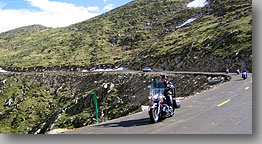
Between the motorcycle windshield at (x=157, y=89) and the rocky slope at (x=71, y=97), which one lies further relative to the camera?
the rocky slope at (x=71, y=97)

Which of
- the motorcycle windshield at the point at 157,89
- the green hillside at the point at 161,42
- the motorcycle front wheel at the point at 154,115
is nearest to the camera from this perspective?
the motorcycle front wheel at the point at 154,115

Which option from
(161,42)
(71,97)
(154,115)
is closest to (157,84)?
(154,115)

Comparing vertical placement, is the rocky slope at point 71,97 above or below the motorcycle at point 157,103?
below

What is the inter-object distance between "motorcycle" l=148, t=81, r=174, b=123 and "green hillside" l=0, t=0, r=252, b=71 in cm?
3363

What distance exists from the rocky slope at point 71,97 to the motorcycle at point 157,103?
13.0 meters

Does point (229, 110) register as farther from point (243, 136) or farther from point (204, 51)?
point (204, 51)

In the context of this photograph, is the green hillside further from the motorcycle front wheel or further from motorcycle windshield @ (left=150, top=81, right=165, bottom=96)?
the motorcycle front wheel

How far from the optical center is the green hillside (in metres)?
44.9

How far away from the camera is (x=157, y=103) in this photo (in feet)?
27.9

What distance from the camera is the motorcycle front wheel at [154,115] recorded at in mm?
8289

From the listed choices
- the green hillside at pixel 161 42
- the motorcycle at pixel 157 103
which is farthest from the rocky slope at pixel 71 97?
the green hillside at pixel 161 42

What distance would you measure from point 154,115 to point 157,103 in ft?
1.56

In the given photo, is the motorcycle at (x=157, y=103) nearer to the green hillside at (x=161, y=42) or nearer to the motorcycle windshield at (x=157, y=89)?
the motorcycle windshield at (x=157, y=89)

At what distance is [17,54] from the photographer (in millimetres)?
123938
